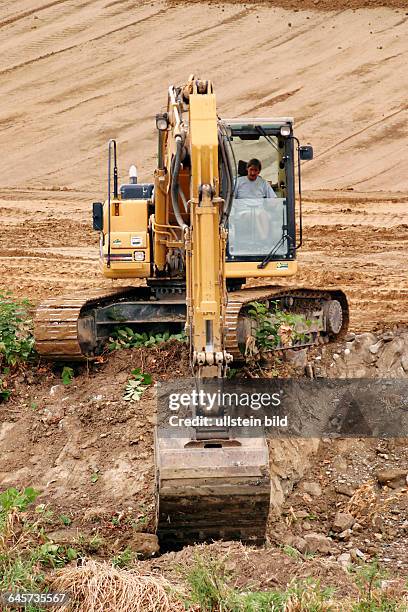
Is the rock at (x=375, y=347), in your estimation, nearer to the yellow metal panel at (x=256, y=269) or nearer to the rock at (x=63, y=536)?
the yellow metal panel at (x=256, y=269)

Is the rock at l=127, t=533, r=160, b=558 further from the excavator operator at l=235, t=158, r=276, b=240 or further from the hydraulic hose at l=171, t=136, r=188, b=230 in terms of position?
the excavator operator at l=235, t=158, r=276, b=240

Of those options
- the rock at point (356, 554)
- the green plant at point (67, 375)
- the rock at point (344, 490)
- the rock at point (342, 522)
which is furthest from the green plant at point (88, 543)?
the rock at point (344, 490)

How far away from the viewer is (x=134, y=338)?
10375 mm

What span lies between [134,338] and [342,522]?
9.51 feet

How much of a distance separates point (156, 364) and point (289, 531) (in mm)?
2141

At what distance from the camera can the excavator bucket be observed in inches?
283

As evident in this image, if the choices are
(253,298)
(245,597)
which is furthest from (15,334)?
(245,597)

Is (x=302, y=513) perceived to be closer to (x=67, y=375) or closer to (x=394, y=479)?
(x=394, y=479)

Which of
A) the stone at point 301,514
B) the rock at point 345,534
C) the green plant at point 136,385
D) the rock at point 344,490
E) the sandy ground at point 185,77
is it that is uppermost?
the sandy ground at point 185,77

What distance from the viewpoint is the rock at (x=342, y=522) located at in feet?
27.9

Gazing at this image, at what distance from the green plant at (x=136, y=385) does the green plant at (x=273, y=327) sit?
3.66 feet

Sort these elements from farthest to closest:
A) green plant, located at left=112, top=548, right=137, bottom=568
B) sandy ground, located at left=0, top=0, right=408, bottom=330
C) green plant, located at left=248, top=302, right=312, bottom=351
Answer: sandy ground, located at left=0, top=0, right=408, bottom=330
green plant, located at left=248, top=302, right=312, bottom=351
green plant, located at left=112, top=548, right=137, bottom=568

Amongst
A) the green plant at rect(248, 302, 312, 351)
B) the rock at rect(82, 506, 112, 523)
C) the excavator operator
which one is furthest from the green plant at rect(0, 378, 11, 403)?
the excavator operator

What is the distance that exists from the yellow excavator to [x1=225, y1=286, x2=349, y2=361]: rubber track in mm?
12
